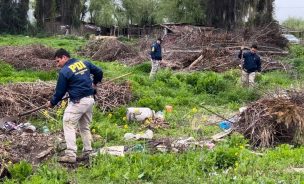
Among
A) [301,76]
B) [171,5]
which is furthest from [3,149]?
[171,5]

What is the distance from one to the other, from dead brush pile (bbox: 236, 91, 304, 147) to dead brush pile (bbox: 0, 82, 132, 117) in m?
3.87

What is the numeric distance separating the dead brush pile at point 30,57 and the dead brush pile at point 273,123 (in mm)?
10599

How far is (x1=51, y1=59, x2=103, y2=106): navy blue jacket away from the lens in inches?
342

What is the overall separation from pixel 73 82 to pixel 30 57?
13.1m

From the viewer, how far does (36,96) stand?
12766 mm

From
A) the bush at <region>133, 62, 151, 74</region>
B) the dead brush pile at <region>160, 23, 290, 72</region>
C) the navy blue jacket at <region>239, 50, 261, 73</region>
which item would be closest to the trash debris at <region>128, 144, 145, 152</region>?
the navy blue jacket at <region>239, 50, 261, 73</region>

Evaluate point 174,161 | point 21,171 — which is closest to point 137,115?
point 174,161

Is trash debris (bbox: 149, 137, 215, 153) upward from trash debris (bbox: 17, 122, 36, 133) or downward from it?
downward

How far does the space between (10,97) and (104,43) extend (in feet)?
52.4

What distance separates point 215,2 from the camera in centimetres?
4172

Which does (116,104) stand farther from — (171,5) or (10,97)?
(171,5)

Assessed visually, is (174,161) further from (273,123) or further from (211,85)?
(211,85)

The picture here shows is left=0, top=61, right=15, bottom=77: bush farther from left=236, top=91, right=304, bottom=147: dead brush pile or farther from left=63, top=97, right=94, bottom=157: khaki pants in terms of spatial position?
left=236, top=91, right=304, bottom=147: dead brush pile

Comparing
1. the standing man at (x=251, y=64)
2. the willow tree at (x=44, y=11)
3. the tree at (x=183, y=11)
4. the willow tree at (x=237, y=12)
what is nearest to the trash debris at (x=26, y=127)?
the standing man at (x=251, y=64)
